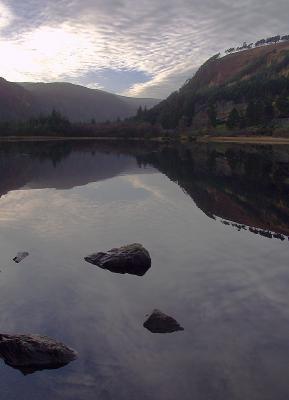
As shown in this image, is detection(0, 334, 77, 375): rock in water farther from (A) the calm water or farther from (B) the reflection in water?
(B) the reflection in water

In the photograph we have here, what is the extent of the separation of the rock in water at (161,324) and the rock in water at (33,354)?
331 cm

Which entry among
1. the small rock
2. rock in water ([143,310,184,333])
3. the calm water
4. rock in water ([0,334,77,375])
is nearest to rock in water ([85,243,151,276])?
the calm water

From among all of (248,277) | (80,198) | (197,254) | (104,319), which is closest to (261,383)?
(104,319)

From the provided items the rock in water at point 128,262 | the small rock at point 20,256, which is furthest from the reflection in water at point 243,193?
the small rock at point 20,256

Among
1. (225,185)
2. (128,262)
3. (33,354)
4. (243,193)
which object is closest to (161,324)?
(33,354)

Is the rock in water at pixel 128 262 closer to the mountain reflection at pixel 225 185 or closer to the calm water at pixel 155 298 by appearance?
the calm water at pixel 155 298

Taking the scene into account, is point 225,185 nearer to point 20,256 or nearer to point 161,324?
point 20,256

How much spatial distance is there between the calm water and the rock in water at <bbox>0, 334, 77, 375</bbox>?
15.2 inches

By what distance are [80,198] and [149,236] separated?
1743cm

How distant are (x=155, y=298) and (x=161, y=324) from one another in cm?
296

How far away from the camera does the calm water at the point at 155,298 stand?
13.2 meters

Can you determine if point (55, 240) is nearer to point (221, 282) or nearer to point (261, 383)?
point (221, 282)

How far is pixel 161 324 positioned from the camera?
54.6 feet

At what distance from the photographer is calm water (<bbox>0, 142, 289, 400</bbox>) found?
13227 millimetres
